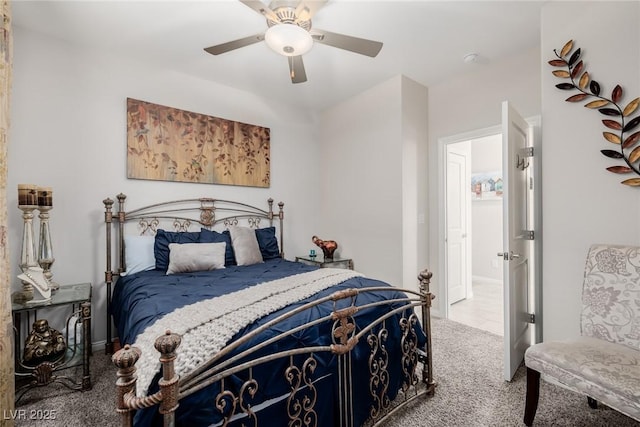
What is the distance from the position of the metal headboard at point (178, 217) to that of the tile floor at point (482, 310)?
2.41 metres

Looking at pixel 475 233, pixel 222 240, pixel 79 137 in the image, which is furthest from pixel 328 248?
pixel 475 233

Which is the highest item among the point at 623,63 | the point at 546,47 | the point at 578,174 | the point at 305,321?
the point at 546,47

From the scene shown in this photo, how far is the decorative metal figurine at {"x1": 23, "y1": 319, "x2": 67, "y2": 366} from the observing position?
2.03 metres

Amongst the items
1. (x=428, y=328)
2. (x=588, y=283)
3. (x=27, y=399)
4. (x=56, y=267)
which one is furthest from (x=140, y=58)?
(x=588, y=283)

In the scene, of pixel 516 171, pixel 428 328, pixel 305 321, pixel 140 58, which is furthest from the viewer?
pixel 140 58

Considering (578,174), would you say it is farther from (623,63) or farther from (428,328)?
(428,328)

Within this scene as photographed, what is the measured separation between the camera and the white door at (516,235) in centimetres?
212

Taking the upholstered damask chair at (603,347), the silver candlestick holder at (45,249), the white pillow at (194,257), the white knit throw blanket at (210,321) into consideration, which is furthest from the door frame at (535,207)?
the silver candlestick holder at (45,249)

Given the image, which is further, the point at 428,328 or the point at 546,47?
the point at 546,47

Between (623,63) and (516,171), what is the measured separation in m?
0.85

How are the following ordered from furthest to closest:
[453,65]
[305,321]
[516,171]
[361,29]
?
[453,65], [361,29], [516,171], [305,321]

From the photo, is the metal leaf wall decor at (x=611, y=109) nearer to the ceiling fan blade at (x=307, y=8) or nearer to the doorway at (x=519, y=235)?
the doorway at (x=519, y=235)

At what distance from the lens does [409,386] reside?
1862 millimetres

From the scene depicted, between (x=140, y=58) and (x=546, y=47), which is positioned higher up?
(x=140, y=58)
